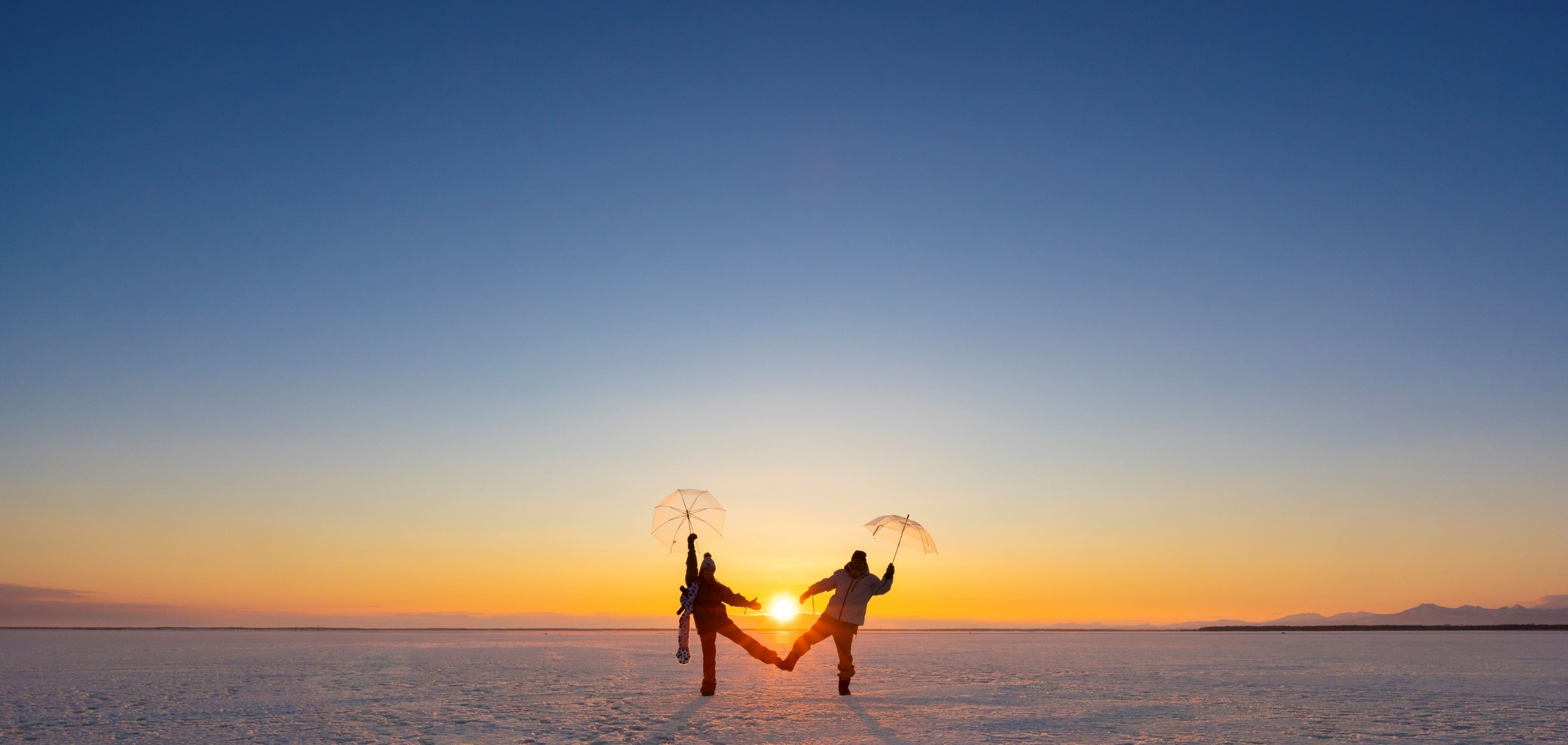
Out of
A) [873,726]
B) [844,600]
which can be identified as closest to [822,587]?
[844,600]

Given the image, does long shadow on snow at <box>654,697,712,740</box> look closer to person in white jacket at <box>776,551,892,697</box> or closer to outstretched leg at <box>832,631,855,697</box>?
person in white jacket at <box>776,551,892,697</box>

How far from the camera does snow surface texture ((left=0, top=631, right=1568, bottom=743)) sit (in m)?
12.3

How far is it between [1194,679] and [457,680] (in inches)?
629

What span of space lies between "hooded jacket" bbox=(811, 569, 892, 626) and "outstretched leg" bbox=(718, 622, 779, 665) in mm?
1188

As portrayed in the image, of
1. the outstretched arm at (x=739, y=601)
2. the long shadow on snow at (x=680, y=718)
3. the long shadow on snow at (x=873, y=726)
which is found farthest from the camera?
the outstretched arm at (x=739, y=601)

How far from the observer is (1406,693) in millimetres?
17797

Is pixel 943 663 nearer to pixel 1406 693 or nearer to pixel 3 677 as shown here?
pixel 1406 693

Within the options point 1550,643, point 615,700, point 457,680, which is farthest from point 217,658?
point 1550,643

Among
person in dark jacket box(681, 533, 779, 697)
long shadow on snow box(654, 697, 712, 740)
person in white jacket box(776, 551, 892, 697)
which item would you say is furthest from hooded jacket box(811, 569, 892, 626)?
long shadow on snow box(654, 697, 712, 740)

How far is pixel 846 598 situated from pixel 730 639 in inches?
76.3

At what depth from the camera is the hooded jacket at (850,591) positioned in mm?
15320

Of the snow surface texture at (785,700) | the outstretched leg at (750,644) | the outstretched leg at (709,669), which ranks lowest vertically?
the snow surface texture at (785,700)

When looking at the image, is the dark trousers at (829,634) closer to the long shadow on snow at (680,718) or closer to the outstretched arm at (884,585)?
the outstretched arm at (884,585)

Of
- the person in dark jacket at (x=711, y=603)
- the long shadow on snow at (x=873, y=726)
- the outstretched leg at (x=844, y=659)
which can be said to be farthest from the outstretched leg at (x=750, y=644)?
the long shadow on snow at (x=873, y=726)
